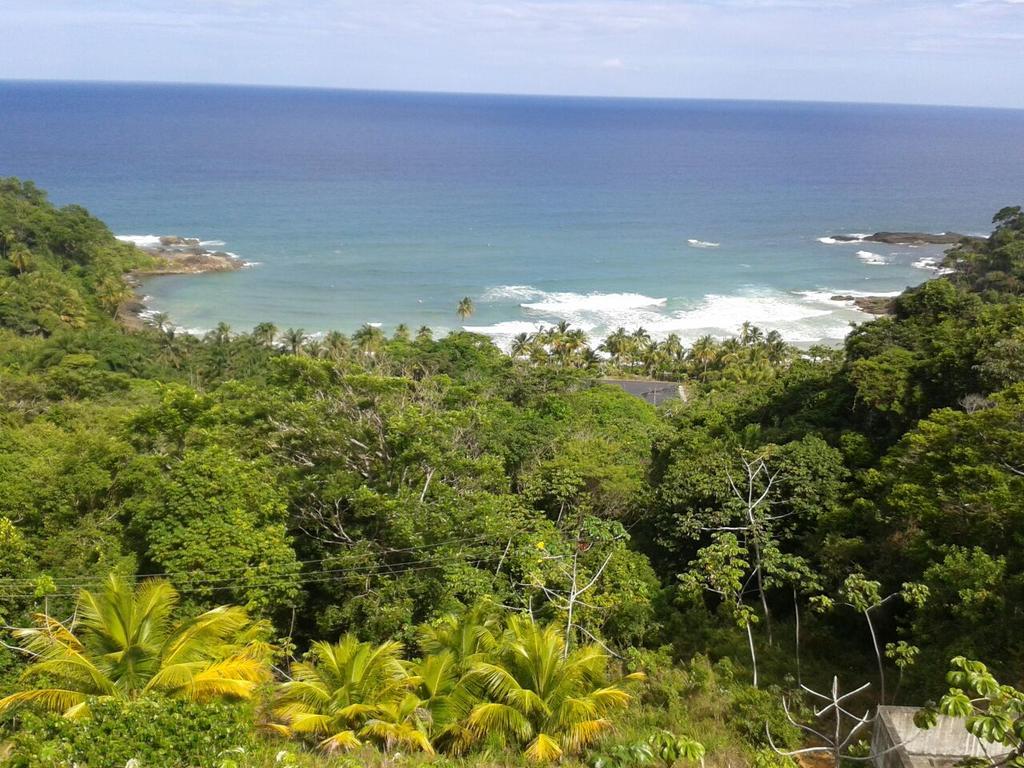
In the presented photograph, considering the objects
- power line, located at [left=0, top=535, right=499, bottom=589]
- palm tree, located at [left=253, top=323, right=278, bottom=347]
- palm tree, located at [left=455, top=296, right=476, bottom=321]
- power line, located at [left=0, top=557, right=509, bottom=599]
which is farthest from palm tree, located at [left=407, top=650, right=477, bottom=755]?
palm tree, located at [left=455, top=296, right=476, bottom=321]

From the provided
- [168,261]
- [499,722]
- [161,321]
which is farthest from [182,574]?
[168,261]

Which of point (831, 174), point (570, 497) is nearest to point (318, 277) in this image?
point (570, 497)

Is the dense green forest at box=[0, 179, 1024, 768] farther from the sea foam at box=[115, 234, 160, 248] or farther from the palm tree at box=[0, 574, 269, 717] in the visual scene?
the sea foam at box=[115, 234, 160, 248]

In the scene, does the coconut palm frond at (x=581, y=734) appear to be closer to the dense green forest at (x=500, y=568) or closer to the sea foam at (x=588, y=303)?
the dense green forest at (x=500, y=568)

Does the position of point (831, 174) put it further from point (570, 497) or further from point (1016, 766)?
point (1016, 766)

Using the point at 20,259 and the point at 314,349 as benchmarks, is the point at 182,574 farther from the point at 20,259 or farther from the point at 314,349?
the point at 20,259
